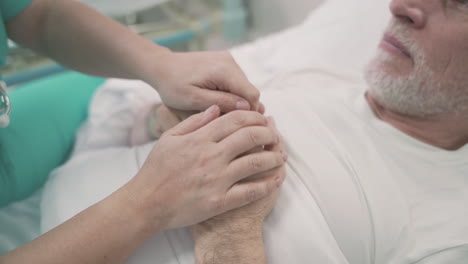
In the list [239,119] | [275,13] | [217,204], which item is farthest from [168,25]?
[217,204]

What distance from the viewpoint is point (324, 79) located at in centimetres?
109

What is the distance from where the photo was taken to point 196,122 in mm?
667

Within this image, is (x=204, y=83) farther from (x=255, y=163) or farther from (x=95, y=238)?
(x=95, y=238)

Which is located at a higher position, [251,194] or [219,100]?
[219,100]

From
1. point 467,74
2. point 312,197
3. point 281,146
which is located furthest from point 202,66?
point 467,74

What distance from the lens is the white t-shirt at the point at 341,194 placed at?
2.16 ft

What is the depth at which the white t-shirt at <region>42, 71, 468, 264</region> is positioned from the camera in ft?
2.16

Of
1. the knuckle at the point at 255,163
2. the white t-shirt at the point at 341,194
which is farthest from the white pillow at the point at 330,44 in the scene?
the knuckle at the point at 255,163

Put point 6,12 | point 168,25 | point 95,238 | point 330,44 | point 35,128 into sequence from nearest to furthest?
point 95,238 → point 6,12 → point 35,128 → point 330,44 → point 168,25

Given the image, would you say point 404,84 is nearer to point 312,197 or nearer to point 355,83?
point 355,83

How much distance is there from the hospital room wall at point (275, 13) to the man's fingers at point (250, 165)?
59.4 inches

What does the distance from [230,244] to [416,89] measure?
23.1 inches

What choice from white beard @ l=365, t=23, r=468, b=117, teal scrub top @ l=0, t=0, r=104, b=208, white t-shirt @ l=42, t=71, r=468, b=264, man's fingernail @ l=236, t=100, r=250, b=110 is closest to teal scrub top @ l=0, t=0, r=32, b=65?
teal scrub top @ l=0, t=0, r=104, b=208

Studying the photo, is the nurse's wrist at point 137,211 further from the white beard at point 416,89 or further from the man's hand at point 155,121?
the white beard at point 416,89
